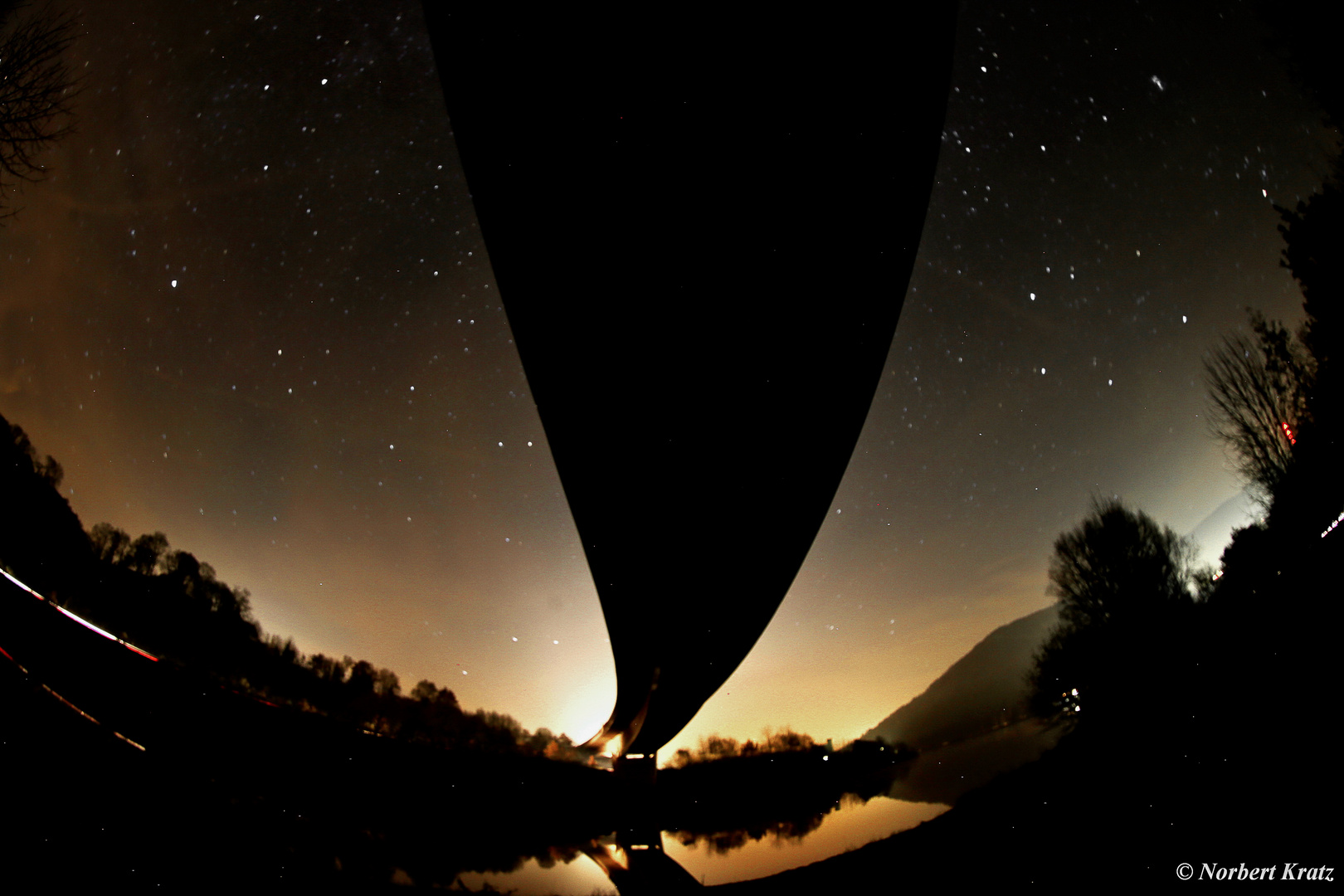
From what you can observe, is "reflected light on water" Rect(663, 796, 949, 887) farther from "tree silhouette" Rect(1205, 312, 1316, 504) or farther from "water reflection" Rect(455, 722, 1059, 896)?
"tree silhouette" Rect(1205, 312, 1316, 504)

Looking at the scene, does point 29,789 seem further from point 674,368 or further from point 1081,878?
point 1081,878

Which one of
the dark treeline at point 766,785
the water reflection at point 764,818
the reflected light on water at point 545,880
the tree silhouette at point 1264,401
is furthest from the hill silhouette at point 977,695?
the reflected light on water at point 545,880

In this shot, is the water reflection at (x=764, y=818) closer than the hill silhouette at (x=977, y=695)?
Yes

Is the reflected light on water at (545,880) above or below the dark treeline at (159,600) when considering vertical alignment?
below

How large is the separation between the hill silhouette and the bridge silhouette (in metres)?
2.20

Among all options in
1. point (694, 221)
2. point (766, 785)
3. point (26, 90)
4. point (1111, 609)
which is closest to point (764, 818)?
point (766, 785)

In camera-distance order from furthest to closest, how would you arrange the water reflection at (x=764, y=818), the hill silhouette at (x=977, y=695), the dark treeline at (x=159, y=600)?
1. the hill silhouette at (x=977, y=695)
2. the water reflection at (x=764, y=818)
3. the dark treeline at (x=159, y=600)

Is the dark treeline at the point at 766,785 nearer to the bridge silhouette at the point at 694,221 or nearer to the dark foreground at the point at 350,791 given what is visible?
the dark foreground at the point at 350,791

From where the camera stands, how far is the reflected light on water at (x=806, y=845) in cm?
244

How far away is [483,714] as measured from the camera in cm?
439

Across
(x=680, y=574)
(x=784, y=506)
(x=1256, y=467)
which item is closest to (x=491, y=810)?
(x=680, y=574)

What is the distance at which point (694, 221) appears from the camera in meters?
1.64

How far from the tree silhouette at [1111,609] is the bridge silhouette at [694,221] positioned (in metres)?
1.30

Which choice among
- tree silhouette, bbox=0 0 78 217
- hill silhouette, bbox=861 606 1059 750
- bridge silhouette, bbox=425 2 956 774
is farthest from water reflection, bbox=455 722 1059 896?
tree silhouette, bbox=0 0 78 217
